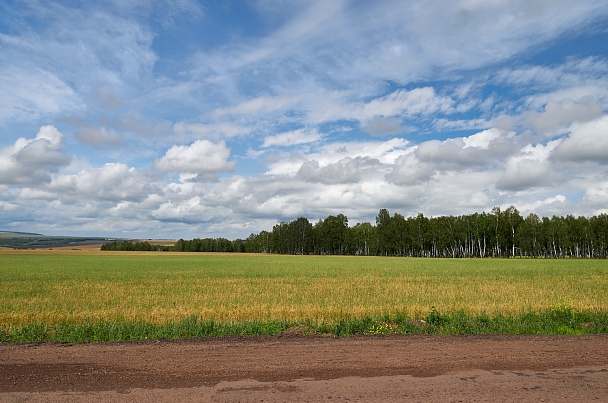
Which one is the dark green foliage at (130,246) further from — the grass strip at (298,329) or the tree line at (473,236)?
the grass strip at (298,329)

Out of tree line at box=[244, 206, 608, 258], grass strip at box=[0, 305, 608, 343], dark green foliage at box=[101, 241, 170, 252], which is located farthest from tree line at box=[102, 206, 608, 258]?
grass strip at box=[0, 305, 608, 343]

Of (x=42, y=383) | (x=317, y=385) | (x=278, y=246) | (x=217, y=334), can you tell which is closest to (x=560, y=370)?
(x=317, y=385)

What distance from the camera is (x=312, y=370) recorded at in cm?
748

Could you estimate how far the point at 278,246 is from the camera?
522 ft

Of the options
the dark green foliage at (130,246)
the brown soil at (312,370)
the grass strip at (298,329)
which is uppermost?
the dark green foliage at (130,246)

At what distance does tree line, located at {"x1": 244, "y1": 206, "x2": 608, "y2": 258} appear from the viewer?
361 ft

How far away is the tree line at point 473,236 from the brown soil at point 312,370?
11160 cm

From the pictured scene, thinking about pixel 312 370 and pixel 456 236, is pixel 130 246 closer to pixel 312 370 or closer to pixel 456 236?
pixel 456 236

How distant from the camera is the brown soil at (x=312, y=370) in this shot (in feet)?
20.7

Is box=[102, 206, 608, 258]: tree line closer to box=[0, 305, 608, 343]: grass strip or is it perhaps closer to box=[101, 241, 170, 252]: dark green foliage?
box=[101, 241, 170, 252]: dark green foliage

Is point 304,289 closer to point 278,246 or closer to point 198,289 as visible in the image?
point 198,289

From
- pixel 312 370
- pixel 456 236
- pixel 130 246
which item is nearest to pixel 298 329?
pixel 312 370

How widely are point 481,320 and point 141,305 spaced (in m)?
15.1

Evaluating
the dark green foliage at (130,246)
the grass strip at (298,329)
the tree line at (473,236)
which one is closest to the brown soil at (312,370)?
the grass strip at (298,329)
